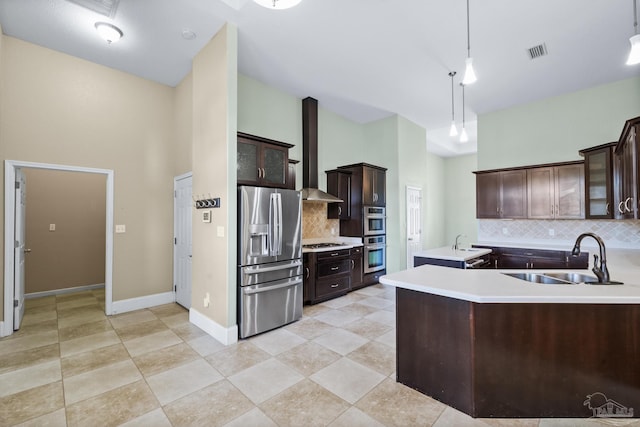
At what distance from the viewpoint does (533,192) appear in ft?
16.5

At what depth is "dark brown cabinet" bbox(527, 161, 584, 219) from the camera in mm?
4621

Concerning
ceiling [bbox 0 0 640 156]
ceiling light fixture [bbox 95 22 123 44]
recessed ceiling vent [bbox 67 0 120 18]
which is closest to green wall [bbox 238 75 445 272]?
ceiling [bbox 0 0 640 156]

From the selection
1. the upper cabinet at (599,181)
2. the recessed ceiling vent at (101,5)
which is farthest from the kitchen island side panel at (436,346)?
the recessed ceiling vent at (101,5)

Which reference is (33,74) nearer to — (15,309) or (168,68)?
(168,68)

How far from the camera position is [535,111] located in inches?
209

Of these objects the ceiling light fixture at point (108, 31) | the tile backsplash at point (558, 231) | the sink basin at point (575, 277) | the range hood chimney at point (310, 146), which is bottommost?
the sink basin at point (575, 277)

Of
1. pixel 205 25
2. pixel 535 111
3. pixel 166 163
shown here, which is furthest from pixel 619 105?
pixel 166 163

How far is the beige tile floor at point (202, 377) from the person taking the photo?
6.40ft

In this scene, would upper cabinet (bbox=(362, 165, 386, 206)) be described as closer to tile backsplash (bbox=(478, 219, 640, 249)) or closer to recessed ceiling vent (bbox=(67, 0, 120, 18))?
tile backsplash (bbox=(478, 219, 640, 249))

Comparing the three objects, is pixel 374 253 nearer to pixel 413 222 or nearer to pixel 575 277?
pixel 413 222

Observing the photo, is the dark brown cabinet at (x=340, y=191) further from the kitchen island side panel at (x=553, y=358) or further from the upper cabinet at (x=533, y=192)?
the kitchen island side panel at (x=553, y=358)

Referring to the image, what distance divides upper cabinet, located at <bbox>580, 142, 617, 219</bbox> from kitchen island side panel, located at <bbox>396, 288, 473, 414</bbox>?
358 cm

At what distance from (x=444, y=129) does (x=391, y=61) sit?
13.6 ft

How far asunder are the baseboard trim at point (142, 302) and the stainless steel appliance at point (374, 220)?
3.62 m
